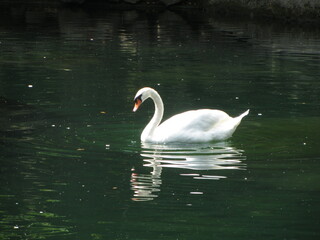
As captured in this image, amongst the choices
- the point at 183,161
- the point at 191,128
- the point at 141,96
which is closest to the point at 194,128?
the point at 191,128

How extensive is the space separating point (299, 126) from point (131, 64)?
24.2 ft

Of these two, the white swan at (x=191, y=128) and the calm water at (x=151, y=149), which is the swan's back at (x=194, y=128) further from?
the calm water at (x=151, y=149)

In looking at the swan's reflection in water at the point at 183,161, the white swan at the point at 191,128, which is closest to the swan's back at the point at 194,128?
the white swan at the point at 191,128

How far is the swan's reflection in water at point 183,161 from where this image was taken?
28.5 feet

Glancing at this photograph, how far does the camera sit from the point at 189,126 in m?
10.8

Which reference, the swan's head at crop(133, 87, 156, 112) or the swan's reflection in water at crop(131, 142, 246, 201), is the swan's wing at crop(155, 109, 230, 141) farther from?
the swan's head at crop(133, 87, 156, 112)

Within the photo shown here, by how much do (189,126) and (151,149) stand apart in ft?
2.05

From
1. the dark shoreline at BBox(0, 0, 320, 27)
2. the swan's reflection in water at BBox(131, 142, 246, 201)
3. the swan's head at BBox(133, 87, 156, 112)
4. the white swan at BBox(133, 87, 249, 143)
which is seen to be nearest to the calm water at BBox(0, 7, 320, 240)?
the swan's reflection in water at BBox(131, 142, 246, 201)

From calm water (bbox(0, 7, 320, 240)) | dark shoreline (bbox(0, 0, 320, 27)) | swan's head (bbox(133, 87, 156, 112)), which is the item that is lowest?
dark shoreline (bbox(0, 0, 320, 27))

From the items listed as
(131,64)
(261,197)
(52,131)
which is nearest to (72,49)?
(131,64)

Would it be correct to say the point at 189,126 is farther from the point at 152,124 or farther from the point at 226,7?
the point at 226,7

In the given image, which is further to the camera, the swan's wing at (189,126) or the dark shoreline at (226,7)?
the dark shoreline at (226,7)

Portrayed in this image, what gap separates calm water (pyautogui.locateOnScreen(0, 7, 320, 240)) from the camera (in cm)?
754

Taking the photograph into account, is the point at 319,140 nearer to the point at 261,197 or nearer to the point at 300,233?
the point at 261,197
